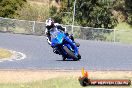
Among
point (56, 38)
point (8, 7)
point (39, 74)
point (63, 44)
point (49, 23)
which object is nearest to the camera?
point (39, 74)

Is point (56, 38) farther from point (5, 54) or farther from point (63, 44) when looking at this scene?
point (5, 54)

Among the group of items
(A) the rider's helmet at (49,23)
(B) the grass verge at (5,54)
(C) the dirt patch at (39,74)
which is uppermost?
(A) the rider's helmet at (49,23)

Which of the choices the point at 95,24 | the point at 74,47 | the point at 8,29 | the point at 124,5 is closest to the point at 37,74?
the point at 74,47

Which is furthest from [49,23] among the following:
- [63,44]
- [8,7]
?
[8,7]

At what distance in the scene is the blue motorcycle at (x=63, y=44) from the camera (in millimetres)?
21094

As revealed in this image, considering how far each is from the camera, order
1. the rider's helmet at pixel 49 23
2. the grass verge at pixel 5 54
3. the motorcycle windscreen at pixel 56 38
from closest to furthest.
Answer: the rider's helmet at pixel 49 23
the motorcycle windscreen at pixel 56 38
the grass verge at pixel 5 54

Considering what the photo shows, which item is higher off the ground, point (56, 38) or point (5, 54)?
point (56, 38)

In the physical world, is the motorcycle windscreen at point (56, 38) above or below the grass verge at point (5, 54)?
above

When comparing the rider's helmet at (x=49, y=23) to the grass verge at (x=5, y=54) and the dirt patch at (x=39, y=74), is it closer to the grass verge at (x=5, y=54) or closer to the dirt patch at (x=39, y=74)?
the dirt patch at (x=39, y=74)

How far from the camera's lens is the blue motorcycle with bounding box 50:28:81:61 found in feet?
69.2

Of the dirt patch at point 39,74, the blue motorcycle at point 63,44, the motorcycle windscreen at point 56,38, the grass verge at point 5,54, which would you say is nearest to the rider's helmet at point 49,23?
the blue motorcycle at point 63,44

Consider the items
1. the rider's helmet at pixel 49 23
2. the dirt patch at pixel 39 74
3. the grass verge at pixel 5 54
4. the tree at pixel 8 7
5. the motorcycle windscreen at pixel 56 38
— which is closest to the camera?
the dirt patch at pixel 39 74

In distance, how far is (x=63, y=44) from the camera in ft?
70.3

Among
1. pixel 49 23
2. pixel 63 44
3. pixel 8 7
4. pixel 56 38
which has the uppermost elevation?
pixel 49 23
